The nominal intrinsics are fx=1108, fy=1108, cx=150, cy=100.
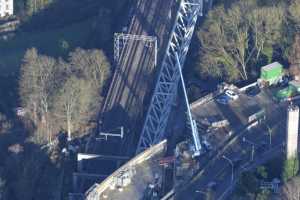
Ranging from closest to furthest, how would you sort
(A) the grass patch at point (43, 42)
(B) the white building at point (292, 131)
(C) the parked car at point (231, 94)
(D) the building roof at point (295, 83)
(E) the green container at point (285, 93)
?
(B) the white building at point (292, 131) < (E) the green container at point (285, 93) < (D) the building roof at point (295, 83) < (C) the parked car at point (231, 94) < (A) the grass patch at point (43, 42)

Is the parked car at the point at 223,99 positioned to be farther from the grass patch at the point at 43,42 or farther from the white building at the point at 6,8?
the white building at the point at 6,8

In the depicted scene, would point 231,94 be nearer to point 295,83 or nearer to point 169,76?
point 295,83

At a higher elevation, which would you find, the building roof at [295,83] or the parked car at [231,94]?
the building roof at [295,83]

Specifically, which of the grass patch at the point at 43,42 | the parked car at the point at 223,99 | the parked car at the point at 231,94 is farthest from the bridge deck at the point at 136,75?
the parked car at the point at 231,94

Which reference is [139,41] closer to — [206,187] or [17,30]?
[17,30]

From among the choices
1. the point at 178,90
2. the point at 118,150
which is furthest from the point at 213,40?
the point at 118,150

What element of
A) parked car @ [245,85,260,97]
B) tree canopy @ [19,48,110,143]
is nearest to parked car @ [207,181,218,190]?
parked car @ [245,85,260,97]

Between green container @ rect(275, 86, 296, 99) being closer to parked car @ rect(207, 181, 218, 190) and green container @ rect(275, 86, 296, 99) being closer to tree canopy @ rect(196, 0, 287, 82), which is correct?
tree canopy @ rect(196, 0, 287, 82)
